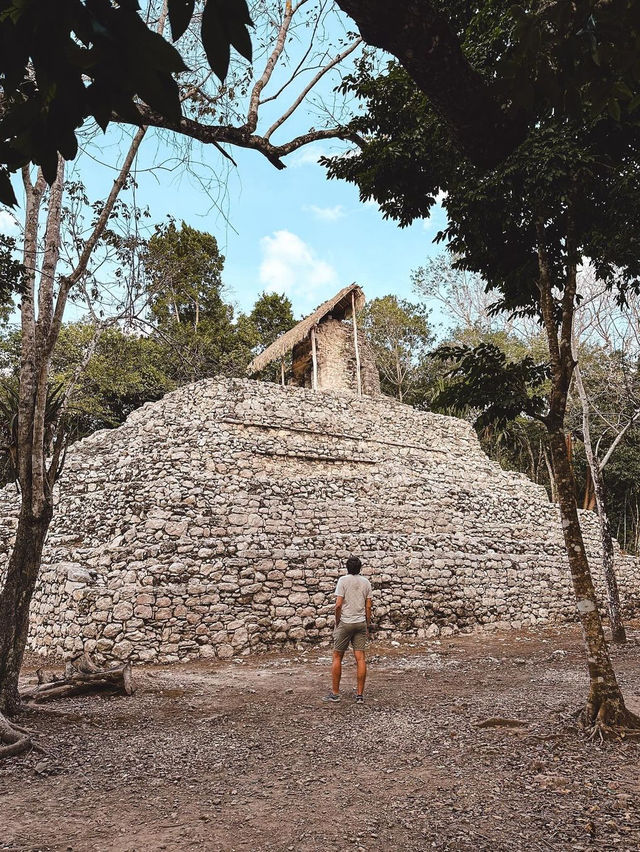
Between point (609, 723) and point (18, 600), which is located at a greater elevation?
point (18, 600)

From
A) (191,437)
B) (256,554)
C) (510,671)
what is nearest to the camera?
(510,671)

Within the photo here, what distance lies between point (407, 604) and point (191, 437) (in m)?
7.29

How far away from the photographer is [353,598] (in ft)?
20.4

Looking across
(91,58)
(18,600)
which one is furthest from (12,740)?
(91,58)

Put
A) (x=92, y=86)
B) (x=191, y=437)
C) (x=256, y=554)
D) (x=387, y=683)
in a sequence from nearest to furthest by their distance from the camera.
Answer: (x=92, y=86)
(x=387, y=683)
(x=256, y=554)
(x=191, y=437)

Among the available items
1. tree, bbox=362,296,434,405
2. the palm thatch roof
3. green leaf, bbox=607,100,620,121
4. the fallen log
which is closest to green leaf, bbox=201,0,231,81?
green leaf, bbox=607,100,620,121

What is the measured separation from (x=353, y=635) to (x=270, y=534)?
191 inches

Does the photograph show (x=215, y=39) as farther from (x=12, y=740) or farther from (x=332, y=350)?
(x=332, y=350)

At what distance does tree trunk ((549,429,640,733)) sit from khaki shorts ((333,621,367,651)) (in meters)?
2.39

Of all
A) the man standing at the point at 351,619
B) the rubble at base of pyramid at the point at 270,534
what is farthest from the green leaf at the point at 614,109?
the rubble at base of pyramid at the point at 270,534

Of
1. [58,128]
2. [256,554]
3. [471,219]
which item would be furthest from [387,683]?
[58,128]

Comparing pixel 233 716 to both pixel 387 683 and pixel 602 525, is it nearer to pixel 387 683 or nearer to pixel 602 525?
pixel 387 683

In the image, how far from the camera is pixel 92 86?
Answer: 131 cm

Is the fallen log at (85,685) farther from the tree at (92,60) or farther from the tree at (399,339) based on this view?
the tree at (399,339)
